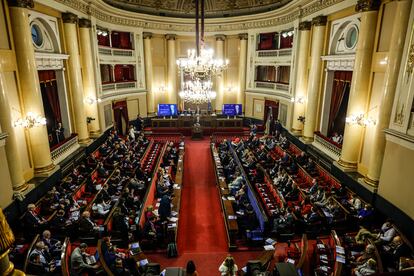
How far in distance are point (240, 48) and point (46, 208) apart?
1521 cm

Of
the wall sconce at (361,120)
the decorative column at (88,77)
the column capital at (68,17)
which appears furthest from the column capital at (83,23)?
the wall sconce at (361,120)

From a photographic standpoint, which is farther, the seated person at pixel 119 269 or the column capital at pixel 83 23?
the column capital at pixel 83 23

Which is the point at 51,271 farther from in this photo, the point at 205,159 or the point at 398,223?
the point at 205,159

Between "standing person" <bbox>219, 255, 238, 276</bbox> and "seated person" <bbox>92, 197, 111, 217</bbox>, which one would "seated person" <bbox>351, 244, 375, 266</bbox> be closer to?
"standing person" <bbox>219, 255, 238, 276</bbox>

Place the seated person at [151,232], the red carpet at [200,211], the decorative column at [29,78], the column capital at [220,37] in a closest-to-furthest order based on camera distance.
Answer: the seated person at [151,232]
the red carpet at [200,211]
the decorative column at [29,78]
the column capital at [220,37]

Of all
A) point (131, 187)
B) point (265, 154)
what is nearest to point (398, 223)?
point (265, 154)

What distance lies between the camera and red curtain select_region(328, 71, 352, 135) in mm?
10905

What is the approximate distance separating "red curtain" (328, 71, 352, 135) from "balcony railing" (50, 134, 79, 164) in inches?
426

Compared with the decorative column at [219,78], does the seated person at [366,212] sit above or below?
below

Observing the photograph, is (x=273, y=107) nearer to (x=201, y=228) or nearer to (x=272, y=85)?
(x=272, y=85)

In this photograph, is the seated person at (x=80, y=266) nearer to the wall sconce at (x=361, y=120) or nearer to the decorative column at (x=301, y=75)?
the wall sconce at (x=361, y=120)

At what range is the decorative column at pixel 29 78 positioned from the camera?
7957 millimetres

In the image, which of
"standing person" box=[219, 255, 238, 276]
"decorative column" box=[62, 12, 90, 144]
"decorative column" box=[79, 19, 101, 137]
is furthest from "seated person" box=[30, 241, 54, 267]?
"decorative column" box=[79, 19, 101, 137]

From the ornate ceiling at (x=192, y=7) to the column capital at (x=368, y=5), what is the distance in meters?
8.32
